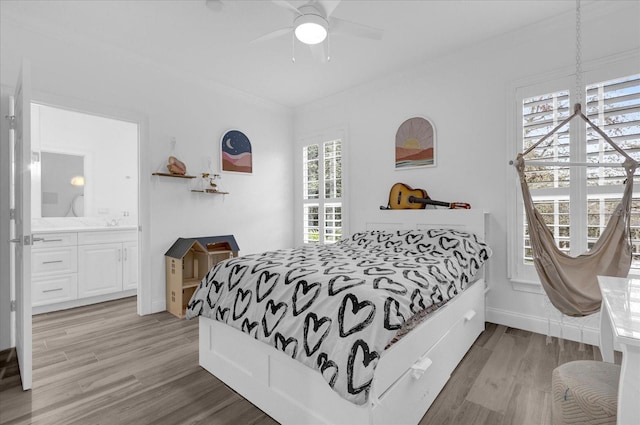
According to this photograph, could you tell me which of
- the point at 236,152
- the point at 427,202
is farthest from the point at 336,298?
the point at 236,152

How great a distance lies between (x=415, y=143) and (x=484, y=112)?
0.73 m

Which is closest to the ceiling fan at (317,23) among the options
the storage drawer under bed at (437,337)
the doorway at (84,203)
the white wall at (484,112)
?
the white wall at (484,112)

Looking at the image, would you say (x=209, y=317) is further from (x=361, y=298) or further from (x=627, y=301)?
(x=627, y=301)

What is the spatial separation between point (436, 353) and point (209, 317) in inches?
55.1

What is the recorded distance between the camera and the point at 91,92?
293 centimetres

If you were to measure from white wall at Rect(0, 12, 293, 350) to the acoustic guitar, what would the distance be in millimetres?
1815

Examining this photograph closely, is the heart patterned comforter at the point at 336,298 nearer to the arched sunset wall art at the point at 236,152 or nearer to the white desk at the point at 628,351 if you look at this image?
the white desk at the point at 628,351

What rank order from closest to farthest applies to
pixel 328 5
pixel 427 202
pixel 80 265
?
pixel 328 5 < pixel 427 202 < pixel 80 265

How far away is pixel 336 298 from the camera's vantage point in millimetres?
1446

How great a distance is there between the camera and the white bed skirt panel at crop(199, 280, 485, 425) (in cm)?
134

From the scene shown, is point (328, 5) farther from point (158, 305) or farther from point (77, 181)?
point (77, 181)

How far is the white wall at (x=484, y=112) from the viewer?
2.56 m

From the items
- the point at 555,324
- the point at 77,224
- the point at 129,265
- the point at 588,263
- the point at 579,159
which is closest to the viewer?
the point at 588,263

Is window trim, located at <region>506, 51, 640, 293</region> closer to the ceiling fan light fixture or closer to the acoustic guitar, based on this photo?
the acoustic guitar
